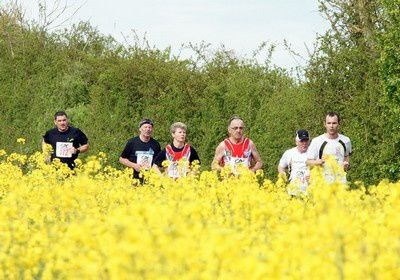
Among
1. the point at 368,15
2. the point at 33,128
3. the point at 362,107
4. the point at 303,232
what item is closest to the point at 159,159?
the point at 362,107

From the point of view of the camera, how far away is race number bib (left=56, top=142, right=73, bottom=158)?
16.5 meters

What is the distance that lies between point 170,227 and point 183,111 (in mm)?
17014

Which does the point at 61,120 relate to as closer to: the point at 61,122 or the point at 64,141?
the point at 61,122

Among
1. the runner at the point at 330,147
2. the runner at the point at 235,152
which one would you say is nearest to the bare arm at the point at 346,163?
the runner at the point at 330,147

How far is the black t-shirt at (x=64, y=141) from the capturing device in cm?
1648

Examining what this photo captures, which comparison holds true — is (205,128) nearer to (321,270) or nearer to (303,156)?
(303,156)

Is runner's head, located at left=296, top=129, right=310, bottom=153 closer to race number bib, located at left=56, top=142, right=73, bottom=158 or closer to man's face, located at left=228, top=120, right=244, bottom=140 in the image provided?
man's face, located at left=228, top=120, right=244, bottom=140

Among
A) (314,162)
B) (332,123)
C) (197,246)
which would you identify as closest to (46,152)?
(314,162)

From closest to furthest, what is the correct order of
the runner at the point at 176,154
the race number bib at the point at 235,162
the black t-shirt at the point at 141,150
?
the race number bib at the point at 235,162
the runner at the point at 176,154
the black t-shirt at the point at 141,150

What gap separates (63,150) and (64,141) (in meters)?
0.15

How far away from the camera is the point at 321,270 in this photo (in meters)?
4.69

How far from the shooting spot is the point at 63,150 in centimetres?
1648

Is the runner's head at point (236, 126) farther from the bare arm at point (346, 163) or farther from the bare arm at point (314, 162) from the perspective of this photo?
the bare arm at point (346, 163)

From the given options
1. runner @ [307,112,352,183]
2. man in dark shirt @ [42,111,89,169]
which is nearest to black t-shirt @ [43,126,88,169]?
man in dark shirt @ [42,111,89,169]
